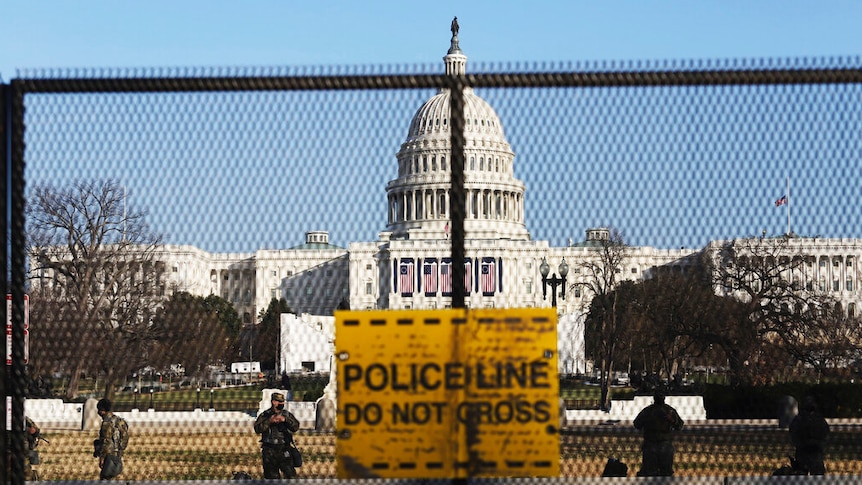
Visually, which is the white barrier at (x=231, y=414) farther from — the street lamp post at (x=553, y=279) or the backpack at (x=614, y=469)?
the backpack at (x=614, y=469)

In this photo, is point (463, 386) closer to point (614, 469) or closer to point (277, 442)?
point (614, 469)

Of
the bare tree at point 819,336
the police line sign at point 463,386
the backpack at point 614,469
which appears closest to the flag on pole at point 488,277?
the backpack at point 614,469

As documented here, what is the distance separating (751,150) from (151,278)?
5.93 meters

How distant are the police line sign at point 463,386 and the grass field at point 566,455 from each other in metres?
10.1

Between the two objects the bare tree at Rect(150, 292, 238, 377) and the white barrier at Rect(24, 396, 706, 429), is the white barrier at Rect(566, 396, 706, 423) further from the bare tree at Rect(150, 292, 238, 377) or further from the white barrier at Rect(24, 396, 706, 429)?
the bare tree at Rect(150, 292, 238, 377)

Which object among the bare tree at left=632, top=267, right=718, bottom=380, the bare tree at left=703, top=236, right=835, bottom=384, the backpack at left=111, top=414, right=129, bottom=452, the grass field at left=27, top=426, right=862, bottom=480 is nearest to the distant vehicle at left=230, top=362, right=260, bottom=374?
the grass field at left=27, top=426, right=862, bottom=480

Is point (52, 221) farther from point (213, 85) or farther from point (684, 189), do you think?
point (684, 189)

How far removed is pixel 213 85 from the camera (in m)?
7.68

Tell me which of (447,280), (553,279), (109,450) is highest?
(553,279)

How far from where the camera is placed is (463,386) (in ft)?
23.7

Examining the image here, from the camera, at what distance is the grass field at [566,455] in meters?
19.4

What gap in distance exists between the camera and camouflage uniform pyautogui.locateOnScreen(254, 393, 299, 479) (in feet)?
49.5

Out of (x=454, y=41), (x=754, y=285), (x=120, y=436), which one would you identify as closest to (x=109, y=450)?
(x=120, y=436)

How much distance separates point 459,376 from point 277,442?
8347 millimetres
